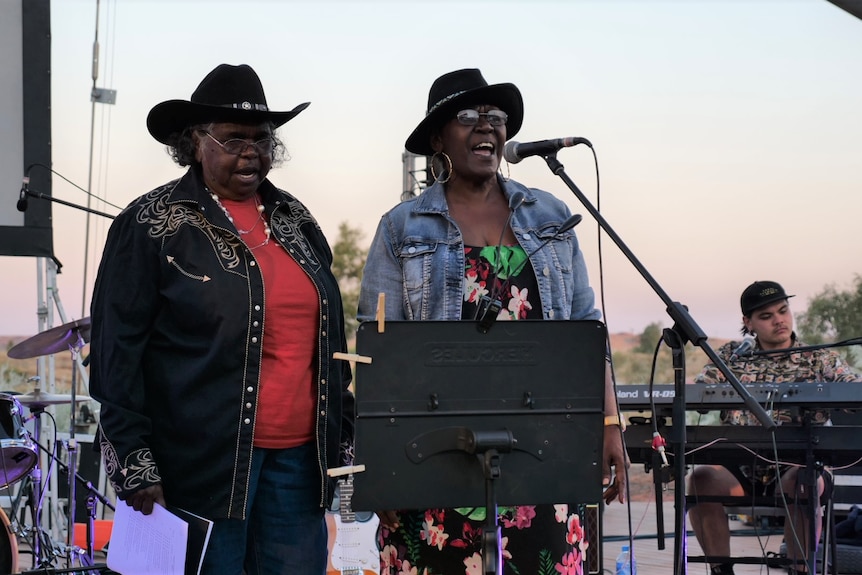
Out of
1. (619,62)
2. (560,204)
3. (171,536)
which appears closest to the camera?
(171,536)

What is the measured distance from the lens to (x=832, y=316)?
31.9ft

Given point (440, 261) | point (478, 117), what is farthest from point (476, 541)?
point (478, 117)

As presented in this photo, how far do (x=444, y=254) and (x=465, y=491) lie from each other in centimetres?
78

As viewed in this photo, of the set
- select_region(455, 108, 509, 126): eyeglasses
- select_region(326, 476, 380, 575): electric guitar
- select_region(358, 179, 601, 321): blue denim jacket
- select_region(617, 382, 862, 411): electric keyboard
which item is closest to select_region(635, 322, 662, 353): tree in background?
select_region(326, 476, 380, 575): electric guitar

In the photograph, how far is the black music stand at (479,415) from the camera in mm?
2371

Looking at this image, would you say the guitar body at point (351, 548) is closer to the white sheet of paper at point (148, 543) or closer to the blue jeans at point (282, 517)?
the blue jeans at point (282, 517)

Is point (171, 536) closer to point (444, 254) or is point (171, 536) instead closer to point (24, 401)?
point (444, 254)

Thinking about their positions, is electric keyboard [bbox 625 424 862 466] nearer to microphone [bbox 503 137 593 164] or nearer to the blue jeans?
microphone [bbox 503 137 593 164]

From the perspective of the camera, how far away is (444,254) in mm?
2963

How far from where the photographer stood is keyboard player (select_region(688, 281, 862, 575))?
5.61 metres

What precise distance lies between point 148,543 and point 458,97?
147 centimetres

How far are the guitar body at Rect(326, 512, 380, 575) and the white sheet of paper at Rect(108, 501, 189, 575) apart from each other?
3.50m

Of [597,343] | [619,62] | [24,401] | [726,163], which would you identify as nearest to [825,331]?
[726,163]

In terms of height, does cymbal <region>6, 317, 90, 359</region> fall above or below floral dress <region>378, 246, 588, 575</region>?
above
